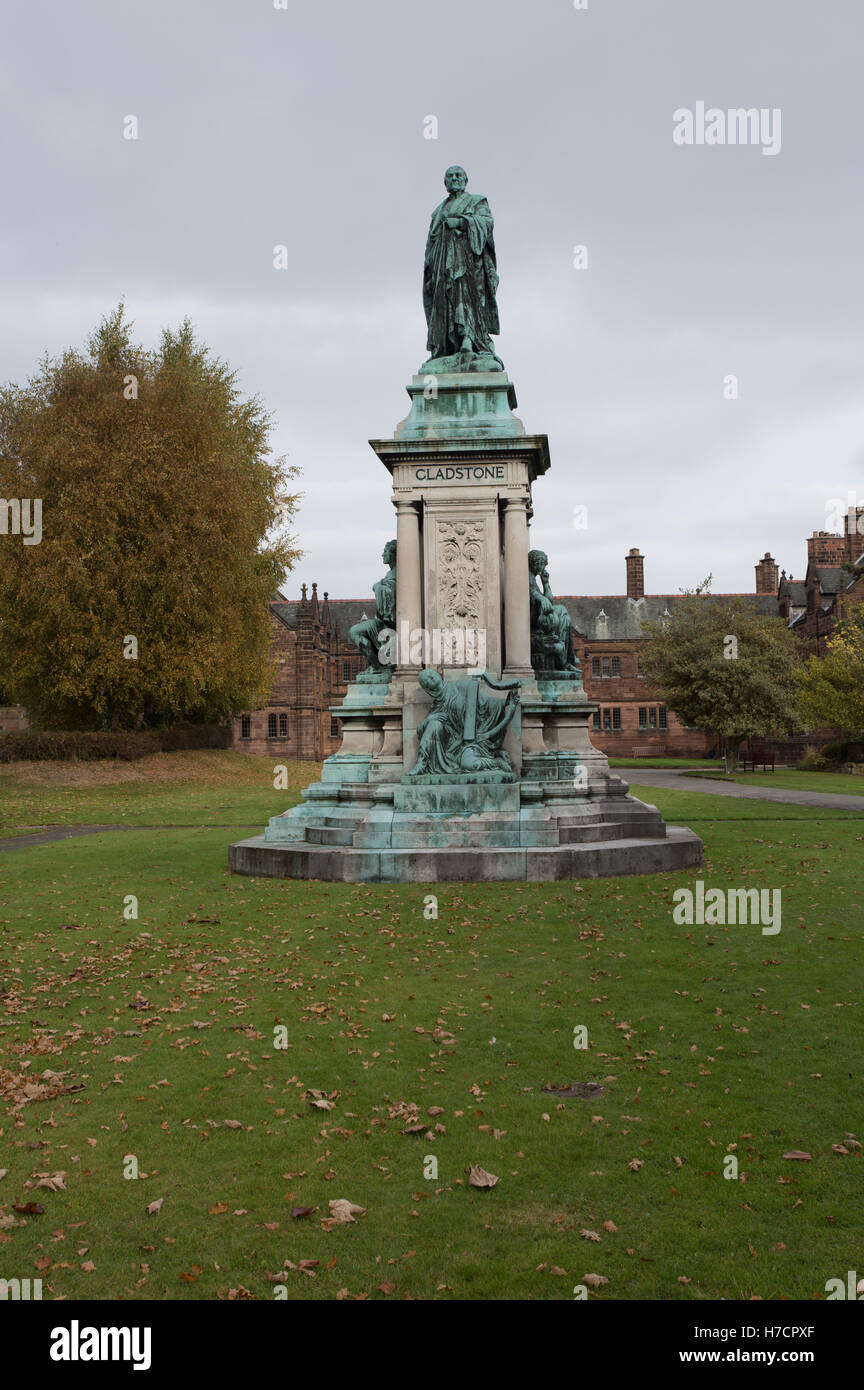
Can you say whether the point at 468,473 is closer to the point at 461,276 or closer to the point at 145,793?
the point at 461,276

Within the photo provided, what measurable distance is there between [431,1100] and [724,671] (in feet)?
132

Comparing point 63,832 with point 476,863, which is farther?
point 63,832

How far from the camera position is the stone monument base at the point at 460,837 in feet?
41.7

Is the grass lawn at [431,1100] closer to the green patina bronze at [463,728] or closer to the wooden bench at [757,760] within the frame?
the green patina bronze at [463,728]

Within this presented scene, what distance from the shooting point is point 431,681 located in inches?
559

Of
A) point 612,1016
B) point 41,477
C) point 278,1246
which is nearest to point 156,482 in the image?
point 41,477

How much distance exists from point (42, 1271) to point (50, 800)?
28.8 m

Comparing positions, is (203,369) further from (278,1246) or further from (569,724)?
(278,1246)

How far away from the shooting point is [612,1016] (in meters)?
7.03

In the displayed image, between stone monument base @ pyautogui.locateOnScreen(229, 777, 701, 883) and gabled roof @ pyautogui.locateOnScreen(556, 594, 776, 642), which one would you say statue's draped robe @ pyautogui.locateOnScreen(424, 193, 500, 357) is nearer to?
stone monument base @ pyautogui.locateOnScreen(229, 777, 701, 883)

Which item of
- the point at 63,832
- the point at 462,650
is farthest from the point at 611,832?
the point at 63,832

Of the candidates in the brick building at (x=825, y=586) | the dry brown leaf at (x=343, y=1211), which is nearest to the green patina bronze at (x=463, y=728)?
the dry brown leaf at (x=343, y=1211)

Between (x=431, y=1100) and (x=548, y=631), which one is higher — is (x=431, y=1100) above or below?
below

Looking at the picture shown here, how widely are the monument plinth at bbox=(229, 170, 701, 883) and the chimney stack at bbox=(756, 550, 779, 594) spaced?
72.8 metres
